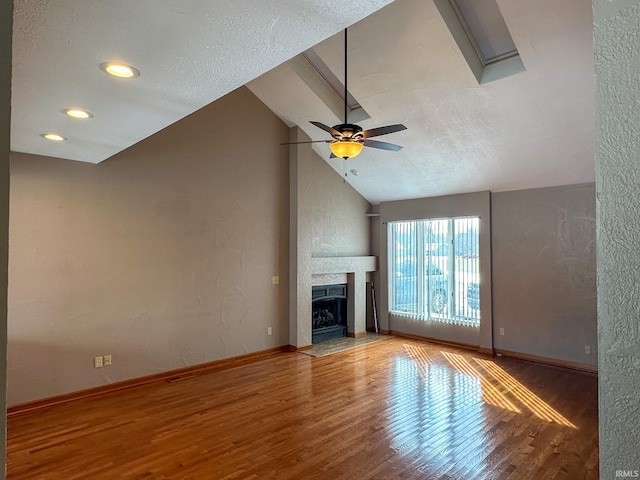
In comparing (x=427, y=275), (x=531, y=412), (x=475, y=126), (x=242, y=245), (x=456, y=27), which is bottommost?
(x=531, y=412)

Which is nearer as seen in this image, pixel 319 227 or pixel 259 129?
pixel 259 129

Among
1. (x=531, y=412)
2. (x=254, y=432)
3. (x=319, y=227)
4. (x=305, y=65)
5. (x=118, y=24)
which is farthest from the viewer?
(x=319, y=227)

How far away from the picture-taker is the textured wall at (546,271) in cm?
516

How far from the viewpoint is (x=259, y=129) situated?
5961 millimetres

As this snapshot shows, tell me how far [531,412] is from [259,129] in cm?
514

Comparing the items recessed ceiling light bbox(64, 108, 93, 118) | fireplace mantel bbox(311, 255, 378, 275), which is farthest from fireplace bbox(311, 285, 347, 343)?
recessed ceiling light bbox(64, 108, 93, 118)

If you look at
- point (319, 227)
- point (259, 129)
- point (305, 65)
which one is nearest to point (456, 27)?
point (305, 65)

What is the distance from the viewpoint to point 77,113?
272 centimetres

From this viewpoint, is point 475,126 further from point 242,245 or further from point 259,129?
point 242,245

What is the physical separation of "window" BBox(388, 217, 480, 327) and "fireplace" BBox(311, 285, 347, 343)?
1.01 meters

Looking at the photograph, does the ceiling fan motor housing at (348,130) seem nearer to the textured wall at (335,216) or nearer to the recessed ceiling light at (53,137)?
the recessed ceiling light at (53,137)

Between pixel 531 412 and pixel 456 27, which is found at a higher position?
pixel 456 27

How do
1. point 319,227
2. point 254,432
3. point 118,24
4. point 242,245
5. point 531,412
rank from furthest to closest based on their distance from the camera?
point 319,227 → point 242,245 → point 531,412 → point 254,432 → point 118,24

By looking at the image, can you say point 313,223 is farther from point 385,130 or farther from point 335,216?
point 385,130
